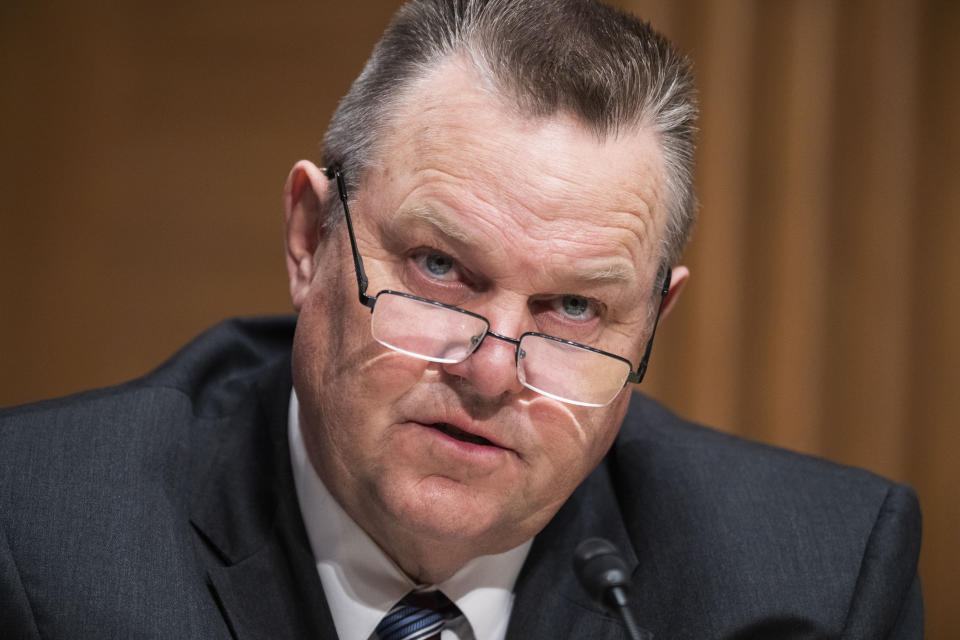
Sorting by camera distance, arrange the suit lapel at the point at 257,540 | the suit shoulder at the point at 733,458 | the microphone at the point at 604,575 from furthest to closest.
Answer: the suit shoulder at the point at 733,458
the suit lapel at the point at 257,540
the microphone at the point at 604,575

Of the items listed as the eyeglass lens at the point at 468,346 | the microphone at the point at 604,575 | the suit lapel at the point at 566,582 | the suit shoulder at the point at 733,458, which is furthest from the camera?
the suit shoulder at the point at 733,458

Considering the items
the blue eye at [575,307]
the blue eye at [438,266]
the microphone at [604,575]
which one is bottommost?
the microphone at [604,575]

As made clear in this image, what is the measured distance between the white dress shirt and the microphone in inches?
13.2

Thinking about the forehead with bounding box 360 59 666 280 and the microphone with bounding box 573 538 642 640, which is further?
the forehead with bounding box 360 59 666 280

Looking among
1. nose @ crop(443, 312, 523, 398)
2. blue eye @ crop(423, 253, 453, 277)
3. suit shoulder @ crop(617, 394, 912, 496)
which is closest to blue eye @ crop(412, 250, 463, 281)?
blue eye @ crop(423, 253, 453, 277)

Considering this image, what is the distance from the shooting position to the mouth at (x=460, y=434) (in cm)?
144

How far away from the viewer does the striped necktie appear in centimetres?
159

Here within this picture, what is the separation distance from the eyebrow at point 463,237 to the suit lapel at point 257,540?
0.53 meters

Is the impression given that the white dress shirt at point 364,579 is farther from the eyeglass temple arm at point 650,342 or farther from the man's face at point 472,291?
the eyeglass temple arm at point 650,342

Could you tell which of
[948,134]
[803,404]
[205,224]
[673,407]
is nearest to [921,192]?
[948,134]

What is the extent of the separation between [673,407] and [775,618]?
4.25 feet

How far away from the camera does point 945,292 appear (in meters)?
2.91

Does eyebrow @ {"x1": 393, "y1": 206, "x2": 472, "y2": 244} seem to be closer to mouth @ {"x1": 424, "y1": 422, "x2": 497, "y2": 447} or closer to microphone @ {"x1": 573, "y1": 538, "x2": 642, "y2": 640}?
mouth @ {"x1": 424, "y1": 422, "x2": 497, "y2": 447}

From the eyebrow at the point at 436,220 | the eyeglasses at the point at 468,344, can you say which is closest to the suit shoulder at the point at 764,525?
the eyeglasses at the point at 468,344
